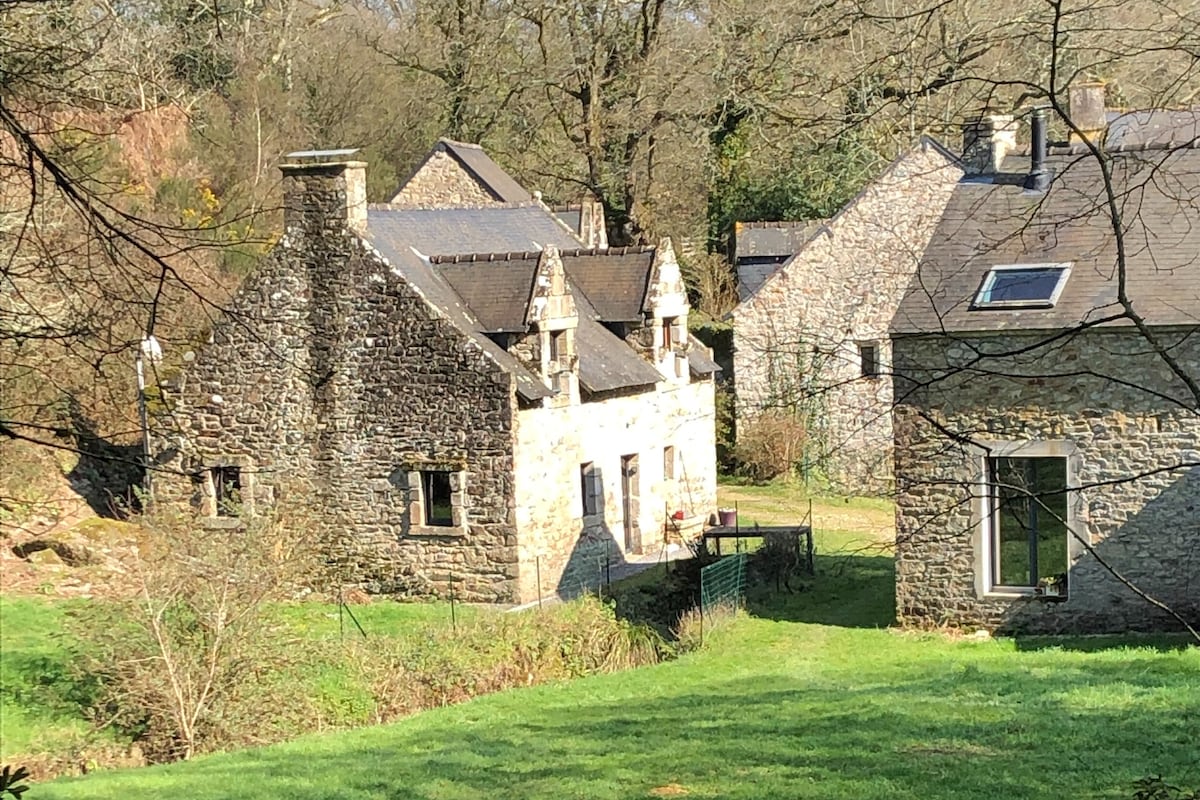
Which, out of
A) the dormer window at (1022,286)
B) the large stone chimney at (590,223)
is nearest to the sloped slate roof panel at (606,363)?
the large stone chimney at (590,223)

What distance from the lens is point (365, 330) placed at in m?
23.0

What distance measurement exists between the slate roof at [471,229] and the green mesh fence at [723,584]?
24.3ft

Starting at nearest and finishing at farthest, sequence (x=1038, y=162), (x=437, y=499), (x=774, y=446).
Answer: (x=1038, y=162) → (x=437, y=499) → (x=774, y=446)

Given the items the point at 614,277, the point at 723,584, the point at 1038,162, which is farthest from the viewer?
the point at 614,277

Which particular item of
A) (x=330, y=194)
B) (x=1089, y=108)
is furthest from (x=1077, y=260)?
(x=330, y=194)

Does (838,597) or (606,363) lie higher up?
(606,363)

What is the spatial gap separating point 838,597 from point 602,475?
15.5 ft

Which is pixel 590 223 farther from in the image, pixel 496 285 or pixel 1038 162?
pixel 1038 162

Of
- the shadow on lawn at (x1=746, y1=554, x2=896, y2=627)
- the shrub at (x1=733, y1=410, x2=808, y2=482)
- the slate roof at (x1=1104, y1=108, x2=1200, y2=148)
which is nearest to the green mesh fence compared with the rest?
the shadow on lawn at (x1=746, y1=554, x2=896, y2=627)

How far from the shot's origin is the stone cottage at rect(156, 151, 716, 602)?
22.4 meters

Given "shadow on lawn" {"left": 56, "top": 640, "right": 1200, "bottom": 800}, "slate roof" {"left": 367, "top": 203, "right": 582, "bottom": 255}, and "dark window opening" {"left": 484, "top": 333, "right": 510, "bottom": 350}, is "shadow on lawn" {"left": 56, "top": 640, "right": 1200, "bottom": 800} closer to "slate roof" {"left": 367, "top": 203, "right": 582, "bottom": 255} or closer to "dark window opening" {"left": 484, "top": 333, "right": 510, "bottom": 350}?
"dark window opening" {"left": 484, "top": 333, "right": 510, "bottom": 350}

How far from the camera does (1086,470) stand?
1775 centimetres

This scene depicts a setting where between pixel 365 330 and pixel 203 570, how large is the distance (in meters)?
7.63

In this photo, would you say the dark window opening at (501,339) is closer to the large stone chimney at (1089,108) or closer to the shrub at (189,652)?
the shrub at (189,652)
